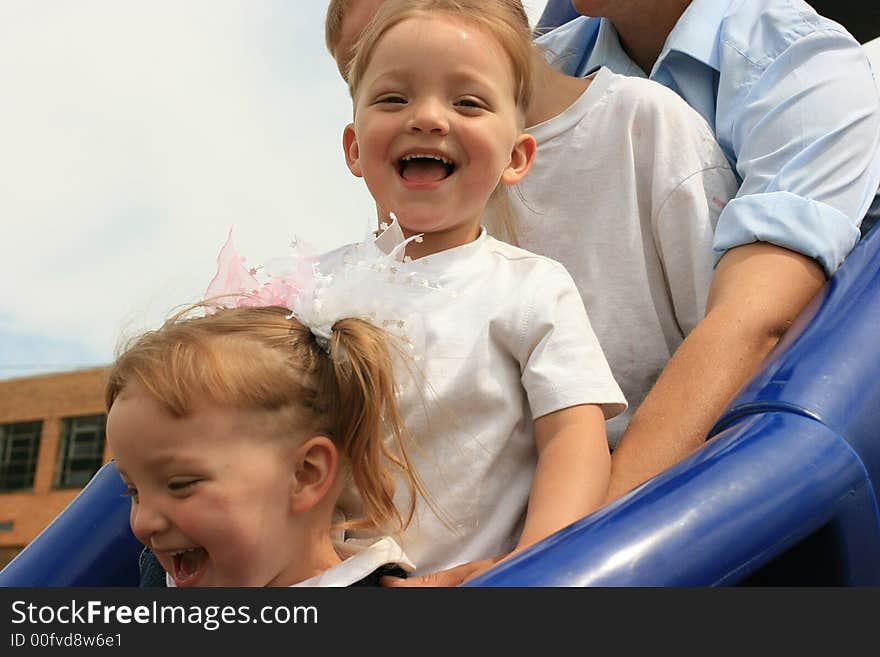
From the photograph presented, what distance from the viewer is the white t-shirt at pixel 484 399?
111 cm

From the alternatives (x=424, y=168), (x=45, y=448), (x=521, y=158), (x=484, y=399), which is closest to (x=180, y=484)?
(x=484, y=399)

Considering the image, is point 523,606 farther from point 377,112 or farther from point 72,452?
point 72,452

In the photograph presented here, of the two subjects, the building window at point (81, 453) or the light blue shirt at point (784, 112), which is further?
the building window at point (81, 453)

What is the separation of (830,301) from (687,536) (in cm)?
38

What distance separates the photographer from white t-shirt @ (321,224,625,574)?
3.65 ft

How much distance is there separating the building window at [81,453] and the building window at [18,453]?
59 centimetres

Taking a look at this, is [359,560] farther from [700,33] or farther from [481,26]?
[700,33]

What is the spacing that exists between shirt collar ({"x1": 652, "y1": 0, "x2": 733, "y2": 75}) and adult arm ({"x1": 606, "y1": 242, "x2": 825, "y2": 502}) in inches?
14.2

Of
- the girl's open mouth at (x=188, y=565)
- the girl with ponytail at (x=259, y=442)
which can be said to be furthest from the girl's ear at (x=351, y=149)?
the girl's open mouth at (x=188, y=565)

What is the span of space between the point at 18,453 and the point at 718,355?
776 inches

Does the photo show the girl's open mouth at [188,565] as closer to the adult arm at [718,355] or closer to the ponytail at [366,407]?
the ponytail at [366,407]

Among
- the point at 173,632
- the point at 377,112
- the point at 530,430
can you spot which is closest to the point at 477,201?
the point at 377,112

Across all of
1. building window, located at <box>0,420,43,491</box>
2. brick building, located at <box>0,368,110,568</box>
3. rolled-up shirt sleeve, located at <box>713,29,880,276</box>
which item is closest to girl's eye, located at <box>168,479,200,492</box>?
rolled-up shirt sleeve, located at <box>713,29,880,276</box>

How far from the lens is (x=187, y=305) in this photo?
1118 millimetres
